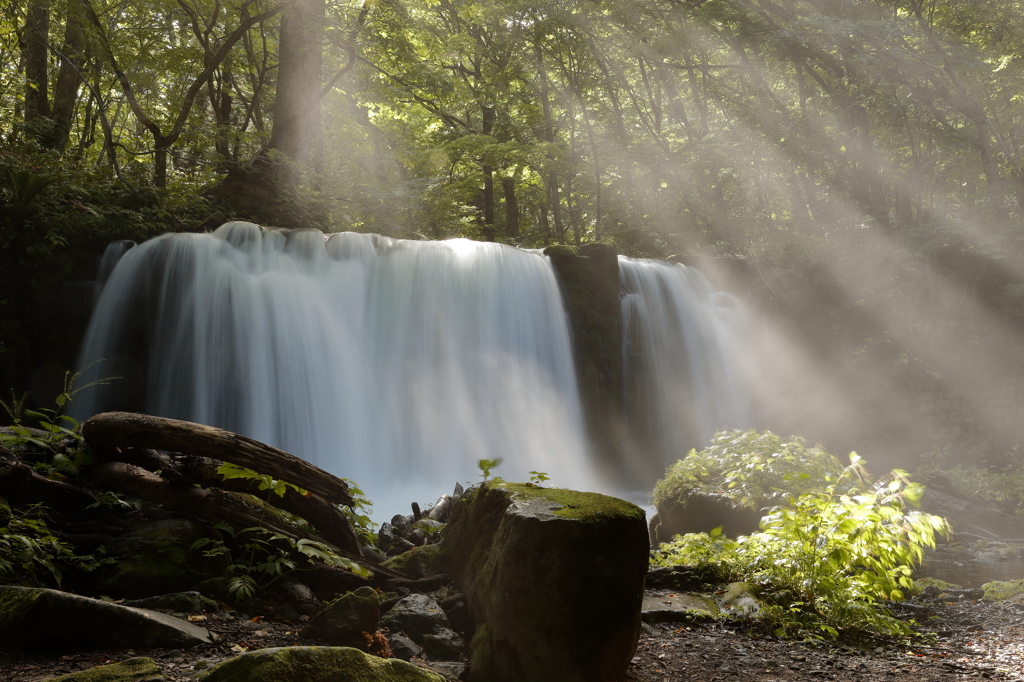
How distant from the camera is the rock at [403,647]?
301 cm

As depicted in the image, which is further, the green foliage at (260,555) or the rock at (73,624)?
the green foliage at (260,555)

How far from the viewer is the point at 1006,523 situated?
10.1 m

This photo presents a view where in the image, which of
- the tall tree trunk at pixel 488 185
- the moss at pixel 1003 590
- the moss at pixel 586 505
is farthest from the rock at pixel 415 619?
the tall tree trunk at pixel 488 185

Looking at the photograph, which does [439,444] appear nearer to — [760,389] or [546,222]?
[760,389]

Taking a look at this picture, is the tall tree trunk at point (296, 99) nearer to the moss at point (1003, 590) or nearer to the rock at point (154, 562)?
the rock at point (154, 562)

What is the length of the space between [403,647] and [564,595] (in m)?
0.99

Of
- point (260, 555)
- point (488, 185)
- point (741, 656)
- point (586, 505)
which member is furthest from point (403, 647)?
point (488, 185)

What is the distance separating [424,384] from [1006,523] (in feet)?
35.0

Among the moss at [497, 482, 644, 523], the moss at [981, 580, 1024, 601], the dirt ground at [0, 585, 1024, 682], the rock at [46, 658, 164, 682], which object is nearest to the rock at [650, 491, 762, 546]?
the moss at [981, 580, 1024, 601]

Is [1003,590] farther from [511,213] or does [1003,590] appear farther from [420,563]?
[511,213]

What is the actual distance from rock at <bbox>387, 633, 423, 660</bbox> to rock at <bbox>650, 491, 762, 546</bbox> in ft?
13.4

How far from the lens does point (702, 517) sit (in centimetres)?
694

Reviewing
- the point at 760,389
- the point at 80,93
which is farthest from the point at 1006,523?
the point at 80,93

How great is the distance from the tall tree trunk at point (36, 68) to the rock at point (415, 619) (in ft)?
44.1
